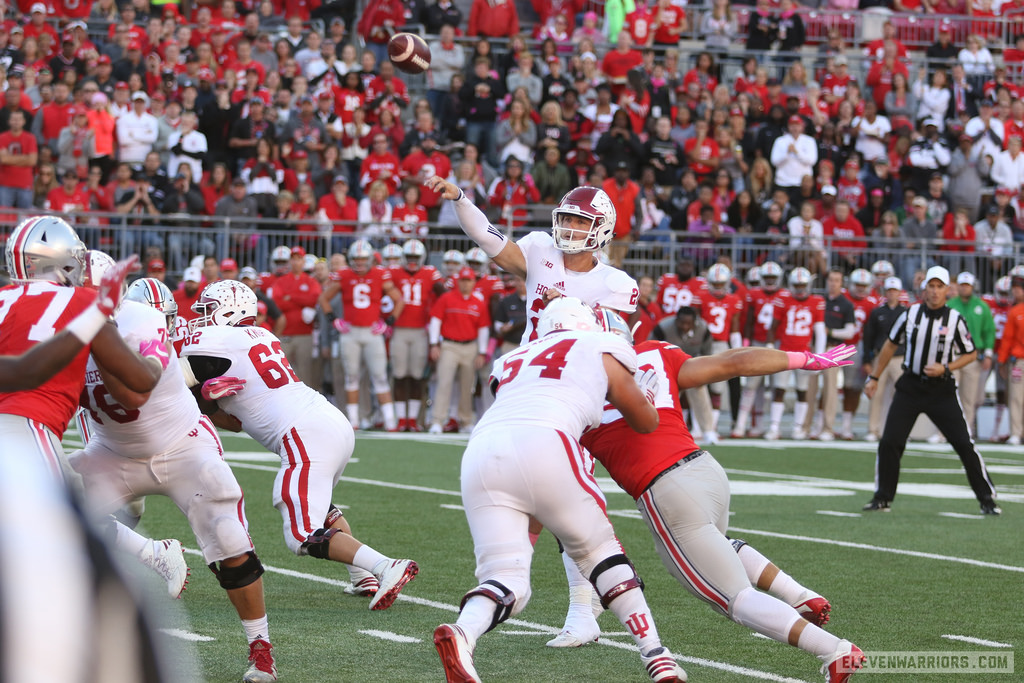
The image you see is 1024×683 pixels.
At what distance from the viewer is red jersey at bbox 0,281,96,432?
479cm

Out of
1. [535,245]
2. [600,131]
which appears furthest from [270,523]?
[600,131]

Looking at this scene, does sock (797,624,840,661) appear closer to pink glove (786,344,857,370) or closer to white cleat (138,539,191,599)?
pink glove (786,344,857,370)

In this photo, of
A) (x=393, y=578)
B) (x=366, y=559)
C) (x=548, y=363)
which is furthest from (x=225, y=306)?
(x=548, y=363)

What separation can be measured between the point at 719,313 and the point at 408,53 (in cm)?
1087

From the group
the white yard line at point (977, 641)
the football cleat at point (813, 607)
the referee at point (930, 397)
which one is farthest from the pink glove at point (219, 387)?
the referee at point (930, 397)

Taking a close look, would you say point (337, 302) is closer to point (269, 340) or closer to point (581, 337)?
point (269, 340)

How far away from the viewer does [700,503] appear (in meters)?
4.95

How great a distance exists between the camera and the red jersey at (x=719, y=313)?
17844mm

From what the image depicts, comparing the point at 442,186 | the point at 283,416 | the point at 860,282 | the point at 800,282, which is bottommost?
the point at 860,282

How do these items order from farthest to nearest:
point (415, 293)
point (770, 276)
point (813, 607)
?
1. point (770, 276)
2. point (415, 293)
3. point (813, 607)

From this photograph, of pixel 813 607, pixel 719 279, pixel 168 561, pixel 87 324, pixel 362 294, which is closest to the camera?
pixel 87 324

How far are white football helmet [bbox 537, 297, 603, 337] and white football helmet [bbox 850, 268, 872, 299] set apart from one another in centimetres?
1408

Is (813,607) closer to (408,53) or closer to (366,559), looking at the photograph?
(366,559)

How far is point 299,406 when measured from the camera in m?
6.66
